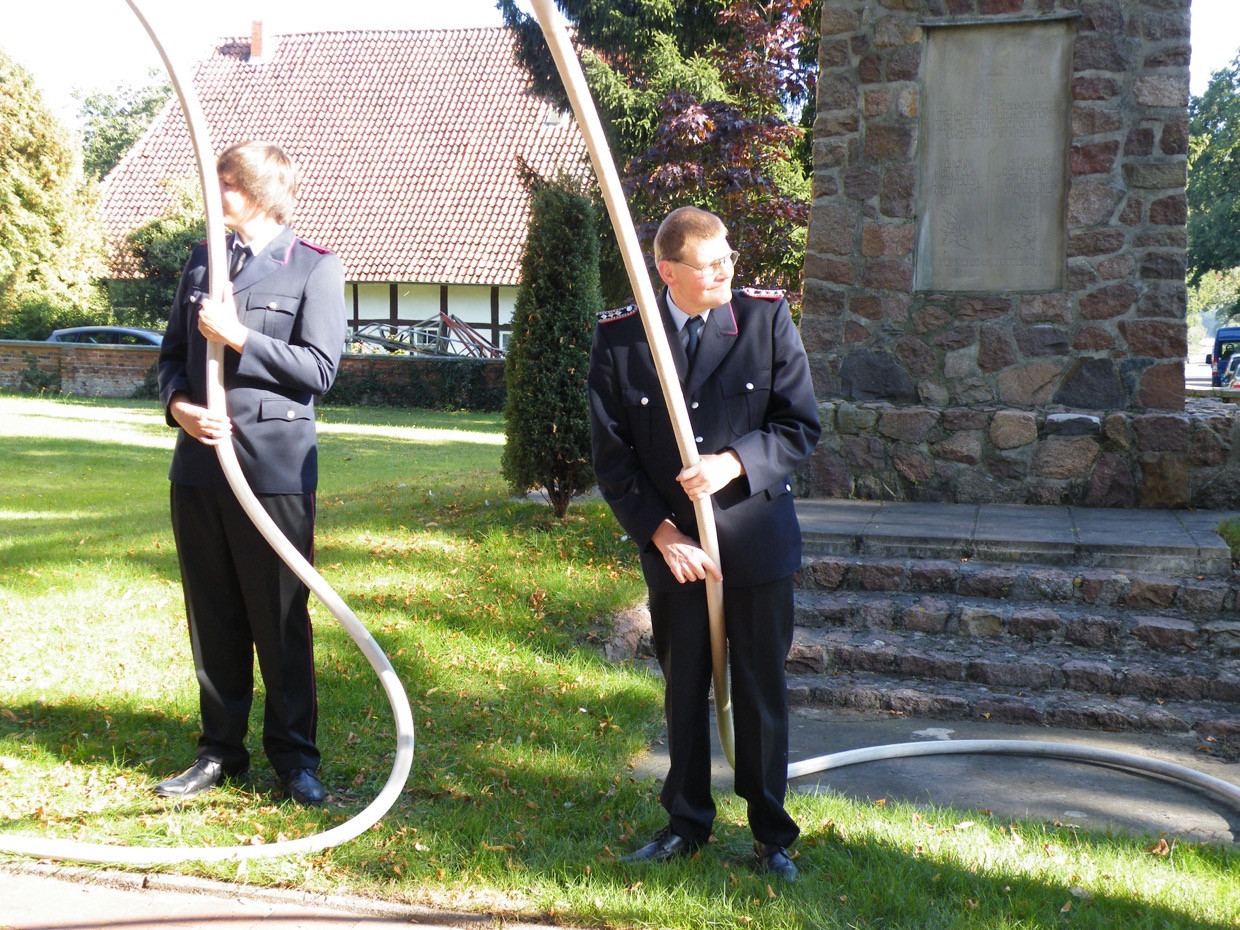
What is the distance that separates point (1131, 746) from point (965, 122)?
14.4ft

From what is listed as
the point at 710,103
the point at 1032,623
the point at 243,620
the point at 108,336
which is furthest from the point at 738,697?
the point at 108,336

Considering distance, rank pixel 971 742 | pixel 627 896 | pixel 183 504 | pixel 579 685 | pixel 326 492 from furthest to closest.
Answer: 1. pixel 326 492
2. pixel 579 685
3. pixel 971 742
4. pixel 183 504
5. pixel 627 896

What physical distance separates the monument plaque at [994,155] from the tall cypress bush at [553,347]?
7.13 ft

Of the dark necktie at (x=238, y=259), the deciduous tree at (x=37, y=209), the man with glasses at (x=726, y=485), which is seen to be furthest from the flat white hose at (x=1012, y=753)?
the deciduous tree at (x=37, y=209)

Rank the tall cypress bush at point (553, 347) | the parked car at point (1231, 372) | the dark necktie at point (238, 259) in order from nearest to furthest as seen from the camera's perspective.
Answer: the dark necktie at point (238, 259) < the tall cypress bush at point (553, 347) < the parked car at point (1231, 372)

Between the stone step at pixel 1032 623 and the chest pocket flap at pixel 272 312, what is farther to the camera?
the stone step at pixel 1032 623

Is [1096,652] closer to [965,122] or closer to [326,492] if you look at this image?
[965,122]

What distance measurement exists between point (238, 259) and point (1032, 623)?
3812 mm

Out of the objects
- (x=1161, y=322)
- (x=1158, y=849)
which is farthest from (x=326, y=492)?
(x=1158, y=849)

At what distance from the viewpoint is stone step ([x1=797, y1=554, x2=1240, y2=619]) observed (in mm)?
5676

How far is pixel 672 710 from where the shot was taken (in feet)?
11.3

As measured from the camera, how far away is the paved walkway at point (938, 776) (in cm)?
318

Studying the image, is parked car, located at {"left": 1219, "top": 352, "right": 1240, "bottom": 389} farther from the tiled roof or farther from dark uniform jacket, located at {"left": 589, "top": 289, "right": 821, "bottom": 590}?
dark uniform jacket, located at {"left": 589, "top": 289, "right": 821, "bottom": 590}

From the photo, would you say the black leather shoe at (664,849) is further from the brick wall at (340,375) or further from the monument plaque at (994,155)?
the brick wall at (340,375)
